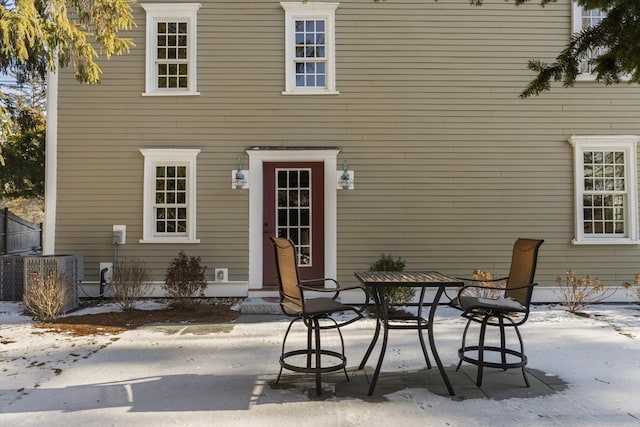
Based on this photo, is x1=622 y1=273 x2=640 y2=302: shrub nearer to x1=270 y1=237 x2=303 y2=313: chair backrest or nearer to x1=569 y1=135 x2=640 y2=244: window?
x1=569 y1=135 x2=640 y2=244: window

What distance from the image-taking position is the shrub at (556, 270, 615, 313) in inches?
276

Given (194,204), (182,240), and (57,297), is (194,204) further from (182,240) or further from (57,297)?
(57,297)

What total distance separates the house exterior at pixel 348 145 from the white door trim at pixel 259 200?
24 mm

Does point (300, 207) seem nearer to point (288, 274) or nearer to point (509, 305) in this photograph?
point (288, 274)

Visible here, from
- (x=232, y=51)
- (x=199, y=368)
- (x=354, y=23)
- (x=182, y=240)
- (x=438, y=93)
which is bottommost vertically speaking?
(x=199, y=368)

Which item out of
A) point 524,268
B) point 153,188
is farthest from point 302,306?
point 153,188

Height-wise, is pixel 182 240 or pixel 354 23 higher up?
pixel 354 23

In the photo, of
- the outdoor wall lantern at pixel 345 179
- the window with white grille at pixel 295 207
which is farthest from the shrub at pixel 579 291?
the window with white grille at pixel 295 207

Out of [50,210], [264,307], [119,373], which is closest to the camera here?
[119,373]

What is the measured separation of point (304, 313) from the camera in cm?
347

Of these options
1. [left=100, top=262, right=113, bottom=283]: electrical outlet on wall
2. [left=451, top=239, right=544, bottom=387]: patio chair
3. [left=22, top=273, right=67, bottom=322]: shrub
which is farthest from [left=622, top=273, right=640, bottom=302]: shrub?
[left=22, top=273, right=67, bottom=322]: shrub

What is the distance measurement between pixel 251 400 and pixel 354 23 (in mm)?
6554

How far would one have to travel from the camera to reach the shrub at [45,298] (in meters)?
6.06

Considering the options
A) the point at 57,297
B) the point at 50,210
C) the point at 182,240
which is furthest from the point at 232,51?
the point at 57,297
